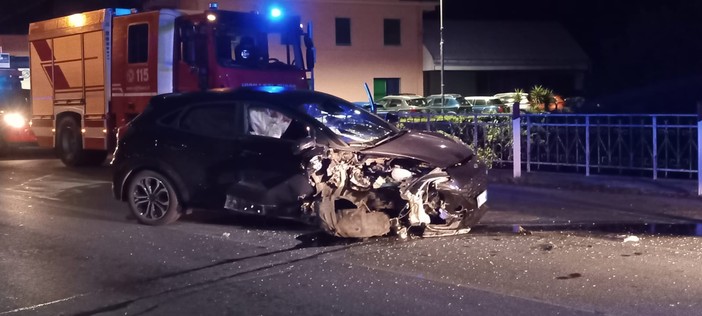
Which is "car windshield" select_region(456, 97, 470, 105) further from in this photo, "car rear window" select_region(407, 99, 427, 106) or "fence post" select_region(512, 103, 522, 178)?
"fence post" select_region(512, 103, 522, 178)

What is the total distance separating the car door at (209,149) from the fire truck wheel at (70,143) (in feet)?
26.8

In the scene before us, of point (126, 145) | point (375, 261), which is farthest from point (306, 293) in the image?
point (126, 145)

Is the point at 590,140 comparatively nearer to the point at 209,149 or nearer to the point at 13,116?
the point at 209,149

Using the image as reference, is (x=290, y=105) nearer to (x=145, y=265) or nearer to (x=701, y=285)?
(x=145, y=265)

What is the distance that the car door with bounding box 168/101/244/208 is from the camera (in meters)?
9.74

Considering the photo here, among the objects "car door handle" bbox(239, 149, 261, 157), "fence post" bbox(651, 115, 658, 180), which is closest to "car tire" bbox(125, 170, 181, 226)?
"car door handle" bbox(239, 149, 261, 157)

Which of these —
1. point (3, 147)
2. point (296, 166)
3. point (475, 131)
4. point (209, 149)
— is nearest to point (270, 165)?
point (296, 166)

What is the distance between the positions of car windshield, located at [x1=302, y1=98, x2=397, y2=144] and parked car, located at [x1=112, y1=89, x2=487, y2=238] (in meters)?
0.02

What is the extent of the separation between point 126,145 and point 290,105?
2251mm

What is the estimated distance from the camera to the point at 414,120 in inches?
638

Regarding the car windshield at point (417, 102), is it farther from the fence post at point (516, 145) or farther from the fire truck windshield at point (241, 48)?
the fence post at point (516, 145)

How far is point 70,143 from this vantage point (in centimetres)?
1789

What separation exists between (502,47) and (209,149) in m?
40.0

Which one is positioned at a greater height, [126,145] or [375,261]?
[126,145]
